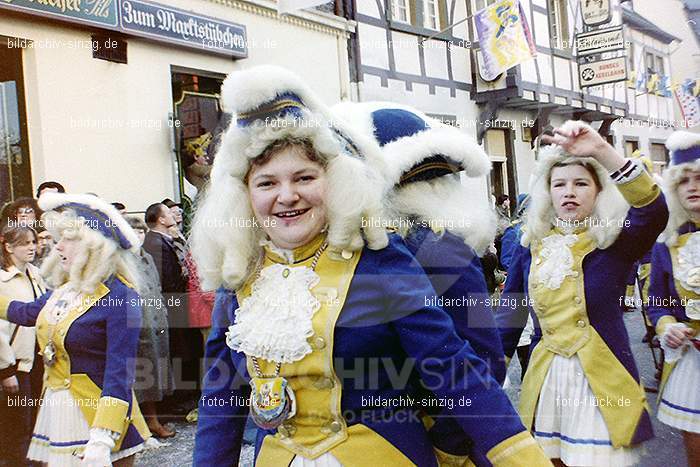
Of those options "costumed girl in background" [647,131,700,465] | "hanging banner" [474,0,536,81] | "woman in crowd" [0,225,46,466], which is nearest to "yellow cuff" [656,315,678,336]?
"costumed girl in background" [647,131,700,465]

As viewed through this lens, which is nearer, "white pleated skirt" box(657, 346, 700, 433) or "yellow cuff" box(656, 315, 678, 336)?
"white pleated skirt" box(657, 346, 700, 433)

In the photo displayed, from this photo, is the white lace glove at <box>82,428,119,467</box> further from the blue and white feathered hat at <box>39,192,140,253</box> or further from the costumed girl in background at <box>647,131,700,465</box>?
the costumed girl in background at <box>647,131,700,465</box>

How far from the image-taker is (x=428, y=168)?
233cm

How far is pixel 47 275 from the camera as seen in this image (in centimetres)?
385

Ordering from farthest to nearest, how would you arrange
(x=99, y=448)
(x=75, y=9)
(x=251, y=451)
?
(x=75, y=9), (x=251, y=451), (x=99, y=448)

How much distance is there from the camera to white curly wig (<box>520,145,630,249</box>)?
3.25 metres

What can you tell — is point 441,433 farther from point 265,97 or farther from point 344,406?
point 265,97

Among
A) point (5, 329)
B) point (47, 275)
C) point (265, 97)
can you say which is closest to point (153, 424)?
point (5, 329)

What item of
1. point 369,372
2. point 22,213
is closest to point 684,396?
point 369,372

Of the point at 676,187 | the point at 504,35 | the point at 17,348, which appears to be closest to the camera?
the point at 676,187

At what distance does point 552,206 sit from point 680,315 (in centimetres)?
100

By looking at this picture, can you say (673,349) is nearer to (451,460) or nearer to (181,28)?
(451,460)

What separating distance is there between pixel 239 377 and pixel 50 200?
6.68 ft

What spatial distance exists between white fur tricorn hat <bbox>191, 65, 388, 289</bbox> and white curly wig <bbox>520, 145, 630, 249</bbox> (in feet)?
5.20
